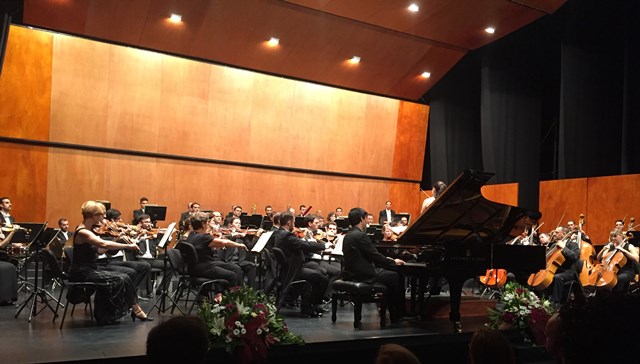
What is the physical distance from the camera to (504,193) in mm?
14039

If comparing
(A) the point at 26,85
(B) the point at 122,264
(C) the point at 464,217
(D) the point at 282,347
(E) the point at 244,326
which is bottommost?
(D) the point at 282,347

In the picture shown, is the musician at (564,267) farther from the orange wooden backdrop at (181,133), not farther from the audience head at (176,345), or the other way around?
the audience head at (176,345)

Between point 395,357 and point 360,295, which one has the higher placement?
point 395,357

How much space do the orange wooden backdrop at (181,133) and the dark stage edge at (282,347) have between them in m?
5.44

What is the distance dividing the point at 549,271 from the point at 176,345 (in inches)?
320

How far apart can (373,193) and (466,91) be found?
4.35m

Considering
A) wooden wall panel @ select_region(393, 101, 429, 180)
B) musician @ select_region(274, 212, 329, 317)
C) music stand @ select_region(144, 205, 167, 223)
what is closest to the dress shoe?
musician @ select_region(274, 212, 329, 317)

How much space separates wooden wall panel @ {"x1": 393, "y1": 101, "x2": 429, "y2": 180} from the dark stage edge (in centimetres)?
920

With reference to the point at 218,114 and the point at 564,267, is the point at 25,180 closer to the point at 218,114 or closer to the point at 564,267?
the point at 218,114

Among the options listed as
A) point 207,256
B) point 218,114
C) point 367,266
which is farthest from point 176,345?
point 218,114

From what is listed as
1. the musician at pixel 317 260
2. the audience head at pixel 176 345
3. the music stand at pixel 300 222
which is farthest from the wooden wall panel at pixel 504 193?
the audience head at pixel 176 345

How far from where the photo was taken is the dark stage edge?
4660mm

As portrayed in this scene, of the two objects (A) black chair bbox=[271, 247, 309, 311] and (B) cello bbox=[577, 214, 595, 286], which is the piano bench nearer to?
(A) black chair bbox=[271, 247, 309, 311]

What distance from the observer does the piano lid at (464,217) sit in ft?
19.2
